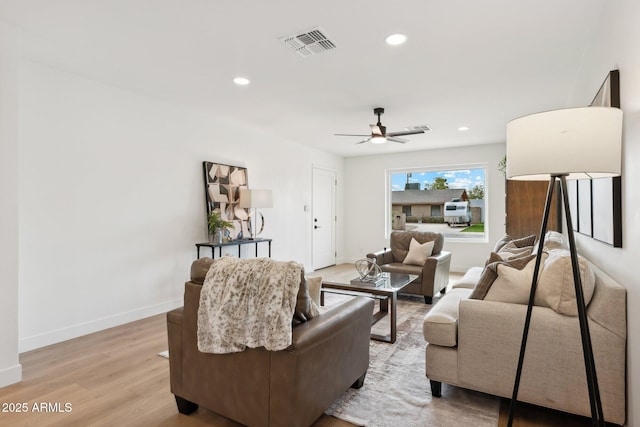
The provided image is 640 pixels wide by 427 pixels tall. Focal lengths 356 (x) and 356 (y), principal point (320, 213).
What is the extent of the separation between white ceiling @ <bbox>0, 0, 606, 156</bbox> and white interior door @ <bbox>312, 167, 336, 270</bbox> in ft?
8.94

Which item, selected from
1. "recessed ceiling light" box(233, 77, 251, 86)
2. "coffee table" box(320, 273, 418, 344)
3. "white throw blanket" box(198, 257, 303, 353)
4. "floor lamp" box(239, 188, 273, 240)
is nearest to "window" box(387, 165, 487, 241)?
"coffee table" box(320, 273, 418, 344)

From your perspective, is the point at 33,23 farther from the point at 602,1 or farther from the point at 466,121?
the point at 466,121

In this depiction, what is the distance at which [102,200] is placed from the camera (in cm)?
353

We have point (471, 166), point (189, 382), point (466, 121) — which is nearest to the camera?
point (189, 382)

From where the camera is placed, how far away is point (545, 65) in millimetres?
3115

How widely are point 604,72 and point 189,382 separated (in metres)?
3.16

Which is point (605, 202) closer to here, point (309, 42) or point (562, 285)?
point (562, 285)

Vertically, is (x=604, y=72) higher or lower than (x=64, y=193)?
higher

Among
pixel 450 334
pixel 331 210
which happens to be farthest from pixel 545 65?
pixel 331 210

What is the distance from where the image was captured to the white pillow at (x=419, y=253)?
480cm

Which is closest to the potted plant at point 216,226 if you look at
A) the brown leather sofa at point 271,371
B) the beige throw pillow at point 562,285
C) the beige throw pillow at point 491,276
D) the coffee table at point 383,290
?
the coffee table at point 383,290

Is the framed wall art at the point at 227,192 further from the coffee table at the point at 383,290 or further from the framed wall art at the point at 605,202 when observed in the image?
the framed wall art at the point at 605,202

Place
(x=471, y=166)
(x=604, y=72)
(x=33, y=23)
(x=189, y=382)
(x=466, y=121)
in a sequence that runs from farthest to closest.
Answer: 1. (x=471, y=166)
2. (x=466, y=121)
3. (x=33, y=23)
4. (x=604, y=72)
5. (x=189, y=382)

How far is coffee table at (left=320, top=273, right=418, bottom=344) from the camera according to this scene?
3162 millimetres
